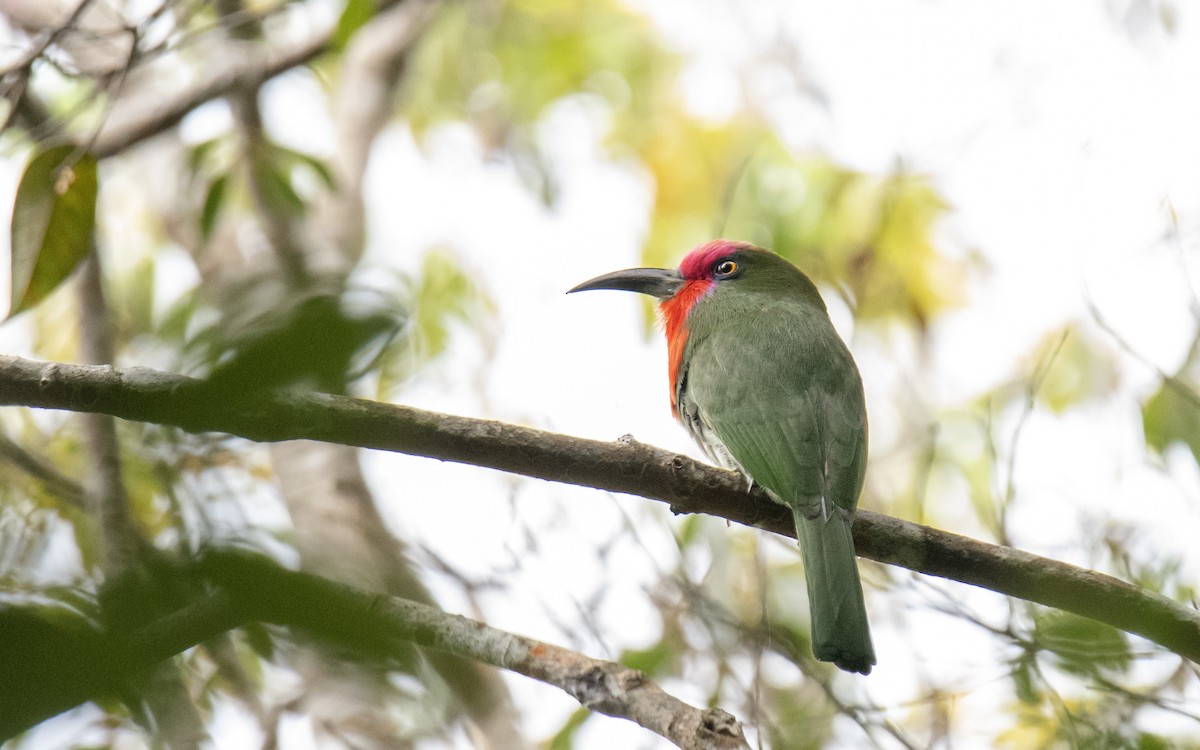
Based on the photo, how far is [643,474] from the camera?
2.67m

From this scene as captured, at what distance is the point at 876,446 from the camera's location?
6.43 m

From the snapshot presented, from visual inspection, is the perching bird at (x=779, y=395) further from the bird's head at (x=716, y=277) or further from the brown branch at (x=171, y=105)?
the brown branch at (x=171, y=105)

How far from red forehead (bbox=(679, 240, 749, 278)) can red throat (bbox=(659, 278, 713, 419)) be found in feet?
0.13

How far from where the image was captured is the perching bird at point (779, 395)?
119 inches

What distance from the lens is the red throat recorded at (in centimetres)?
435

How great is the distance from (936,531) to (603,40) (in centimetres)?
533

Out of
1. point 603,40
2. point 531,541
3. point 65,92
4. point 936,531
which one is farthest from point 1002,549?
point 65,92

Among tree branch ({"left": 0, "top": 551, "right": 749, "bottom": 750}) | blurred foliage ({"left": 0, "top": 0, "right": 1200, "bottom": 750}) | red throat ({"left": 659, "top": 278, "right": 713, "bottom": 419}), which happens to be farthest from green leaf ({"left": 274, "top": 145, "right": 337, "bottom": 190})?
tree branch ({"left": 0, "top": 551, "right": 749, "bottom": 750})

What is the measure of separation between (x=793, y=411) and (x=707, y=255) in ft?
4.34

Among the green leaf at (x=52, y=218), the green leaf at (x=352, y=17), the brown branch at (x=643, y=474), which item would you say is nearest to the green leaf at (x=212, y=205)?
the green leaf at (x=352, y=17)

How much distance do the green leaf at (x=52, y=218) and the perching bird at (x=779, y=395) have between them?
2038 millimetres

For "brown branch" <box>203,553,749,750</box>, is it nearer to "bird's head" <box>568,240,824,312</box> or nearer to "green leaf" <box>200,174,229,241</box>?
"bird's head" <box>568,240,824,312</box>

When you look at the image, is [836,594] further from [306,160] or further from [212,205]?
[212,205]

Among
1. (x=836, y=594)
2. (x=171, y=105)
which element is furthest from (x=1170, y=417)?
(x=171, y=105)
